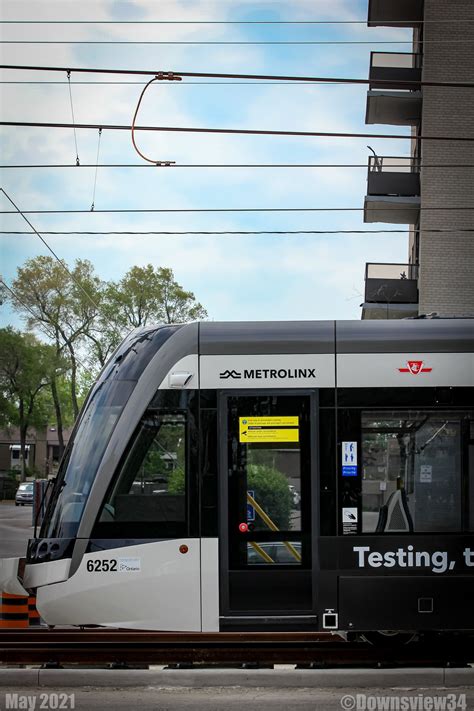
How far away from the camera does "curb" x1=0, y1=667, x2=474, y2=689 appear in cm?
775

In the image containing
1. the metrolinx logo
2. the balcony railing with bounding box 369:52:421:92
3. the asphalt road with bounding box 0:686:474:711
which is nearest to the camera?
the asphalt road with bounding box 0:686:474:711

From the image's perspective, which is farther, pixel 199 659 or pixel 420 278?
pixel 420 278

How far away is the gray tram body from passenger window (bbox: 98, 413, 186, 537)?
0.01 meters

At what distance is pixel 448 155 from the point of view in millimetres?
23219

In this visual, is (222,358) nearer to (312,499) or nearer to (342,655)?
(312,499)

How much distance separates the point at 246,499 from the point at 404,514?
60.5 inches

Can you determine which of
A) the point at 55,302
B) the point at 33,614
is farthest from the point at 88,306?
Answer: the point at 33,614

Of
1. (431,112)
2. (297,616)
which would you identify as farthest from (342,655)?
(431,112)

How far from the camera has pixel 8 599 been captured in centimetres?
1027
